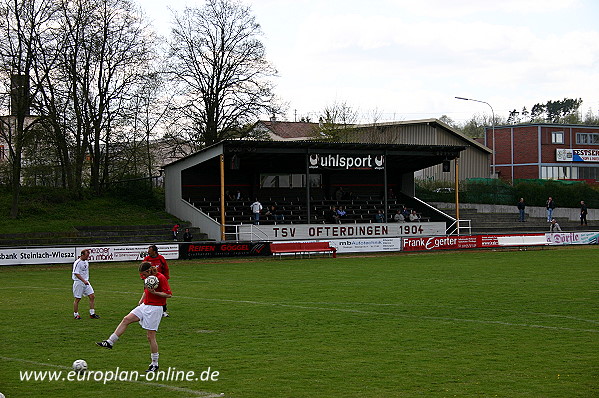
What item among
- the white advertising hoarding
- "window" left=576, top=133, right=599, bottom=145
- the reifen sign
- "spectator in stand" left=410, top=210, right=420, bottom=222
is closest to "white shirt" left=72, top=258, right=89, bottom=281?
the white advertising hoarding

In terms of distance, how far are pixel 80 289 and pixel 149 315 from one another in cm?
702

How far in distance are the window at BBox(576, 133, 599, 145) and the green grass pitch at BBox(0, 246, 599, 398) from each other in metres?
52.3

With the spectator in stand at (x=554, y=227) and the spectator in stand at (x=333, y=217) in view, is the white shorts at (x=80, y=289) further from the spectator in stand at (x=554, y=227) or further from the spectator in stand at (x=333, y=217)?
the spectator in stand at (x=554, y=227)

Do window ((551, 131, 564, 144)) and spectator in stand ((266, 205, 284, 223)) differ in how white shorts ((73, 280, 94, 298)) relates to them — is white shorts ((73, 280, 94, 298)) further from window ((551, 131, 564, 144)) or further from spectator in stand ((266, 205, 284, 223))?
window ((551, 131, 564, 144))

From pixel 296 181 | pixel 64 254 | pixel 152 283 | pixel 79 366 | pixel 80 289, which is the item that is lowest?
pixel 79 366

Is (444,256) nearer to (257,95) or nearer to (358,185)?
(358,185)

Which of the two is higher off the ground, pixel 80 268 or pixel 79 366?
pixel 80 268

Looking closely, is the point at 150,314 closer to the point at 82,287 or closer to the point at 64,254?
the point at 82,287

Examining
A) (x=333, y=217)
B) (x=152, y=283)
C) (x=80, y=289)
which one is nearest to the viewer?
(x=152, y=283)

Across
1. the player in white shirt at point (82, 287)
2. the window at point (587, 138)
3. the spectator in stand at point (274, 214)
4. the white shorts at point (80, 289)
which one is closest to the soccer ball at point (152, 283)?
the player in white shirt at point (82, 287)

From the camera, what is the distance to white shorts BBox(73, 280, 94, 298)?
18.0m

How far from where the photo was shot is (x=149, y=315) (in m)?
11.7

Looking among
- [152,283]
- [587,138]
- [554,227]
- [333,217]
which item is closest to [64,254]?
[333,217]

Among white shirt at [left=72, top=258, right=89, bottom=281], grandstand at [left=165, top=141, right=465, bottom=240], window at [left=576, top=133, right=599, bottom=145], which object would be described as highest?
window at [left=576, top=133, right=599, bottom=145]
